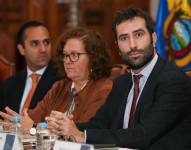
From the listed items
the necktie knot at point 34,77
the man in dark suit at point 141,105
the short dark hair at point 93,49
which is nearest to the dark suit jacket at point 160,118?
the man in dark suit at point 141,105

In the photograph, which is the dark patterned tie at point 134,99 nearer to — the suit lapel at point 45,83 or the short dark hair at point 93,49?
the short dark hair at point 93,49

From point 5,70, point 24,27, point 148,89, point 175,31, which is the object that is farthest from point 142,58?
point 5,70

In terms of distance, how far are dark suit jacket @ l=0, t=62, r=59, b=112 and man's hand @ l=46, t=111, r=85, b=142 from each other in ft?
4.82

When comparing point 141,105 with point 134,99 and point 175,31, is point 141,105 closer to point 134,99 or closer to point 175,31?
point 134,99

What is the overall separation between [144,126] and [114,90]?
529 mm

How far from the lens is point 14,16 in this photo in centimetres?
613

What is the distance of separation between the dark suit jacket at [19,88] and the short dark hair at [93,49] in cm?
55

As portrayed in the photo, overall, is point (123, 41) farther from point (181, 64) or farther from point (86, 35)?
point (181, 64)

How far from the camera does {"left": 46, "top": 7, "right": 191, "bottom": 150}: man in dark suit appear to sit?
7.64 ft

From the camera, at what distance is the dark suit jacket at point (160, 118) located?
91.3 inches

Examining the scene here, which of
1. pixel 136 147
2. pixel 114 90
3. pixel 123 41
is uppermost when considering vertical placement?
pixel 123 41

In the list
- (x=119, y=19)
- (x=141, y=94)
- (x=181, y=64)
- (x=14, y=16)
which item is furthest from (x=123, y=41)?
(x=14, y=16)

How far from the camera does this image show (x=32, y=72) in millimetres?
4164

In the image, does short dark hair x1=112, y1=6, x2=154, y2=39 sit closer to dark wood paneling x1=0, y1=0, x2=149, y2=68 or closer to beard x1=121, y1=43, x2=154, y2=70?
beard x1=121, y1=43, x2=154, y2=70
